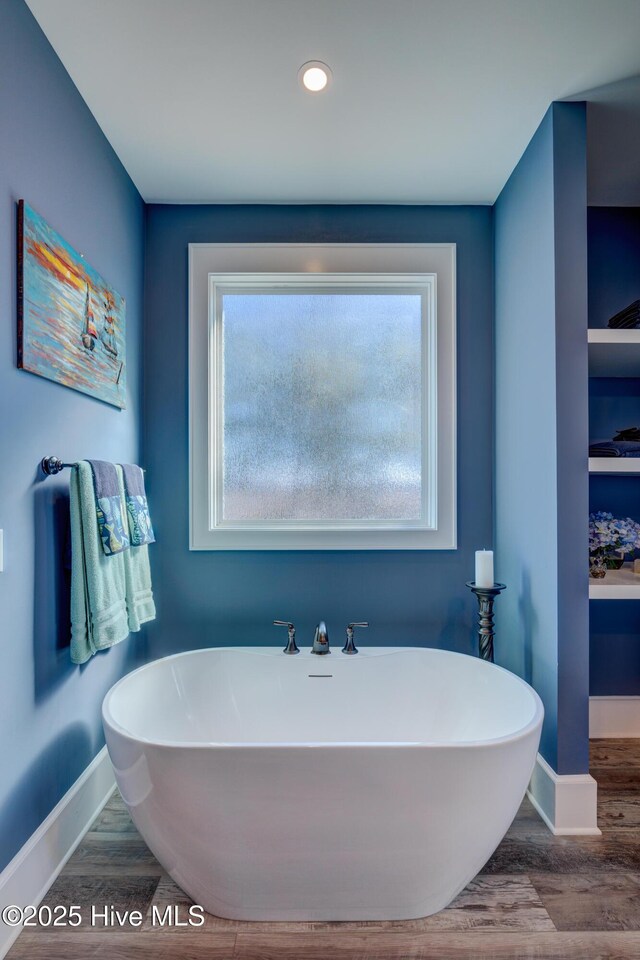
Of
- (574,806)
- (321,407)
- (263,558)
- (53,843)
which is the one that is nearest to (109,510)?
(263,558)

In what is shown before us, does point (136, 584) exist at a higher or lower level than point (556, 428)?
lower

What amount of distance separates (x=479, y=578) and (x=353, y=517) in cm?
65

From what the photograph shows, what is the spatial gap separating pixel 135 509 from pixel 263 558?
0.66 meters

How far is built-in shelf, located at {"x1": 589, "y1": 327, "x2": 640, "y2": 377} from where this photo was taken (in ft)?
5.98

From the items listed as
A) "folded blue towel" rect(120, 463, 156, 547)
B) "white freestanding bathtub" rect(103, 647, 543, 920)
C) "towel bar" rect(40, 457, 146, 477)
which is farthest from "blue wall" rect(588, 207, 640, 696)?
"towel bar" rect(40, 457, 146, 477)

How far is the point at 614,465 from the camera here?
5.99 ft

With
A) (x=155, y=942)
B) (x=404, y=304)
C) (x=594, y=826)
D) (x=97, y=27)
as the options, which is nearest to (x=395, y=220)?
(x=404, y=304)

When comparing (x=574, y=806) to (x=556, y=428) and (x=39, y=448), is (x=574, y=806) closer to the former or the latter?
(x=556, y=428)

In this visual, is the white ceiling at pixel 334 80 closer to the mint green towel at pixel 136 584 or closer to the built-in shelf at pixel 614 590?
the mint green towel at pixel 136 584

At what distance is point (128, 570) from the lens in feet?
6.35

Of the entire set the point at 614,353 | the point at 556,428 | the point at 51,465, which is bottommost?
the point at 51,465

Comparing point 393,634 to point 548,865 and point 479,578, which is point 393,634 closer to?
point 479,578

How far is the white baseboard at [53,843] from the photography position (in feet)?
4.45

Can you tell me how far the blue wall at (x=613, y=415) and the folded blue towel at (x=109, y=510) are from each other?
1974mm
